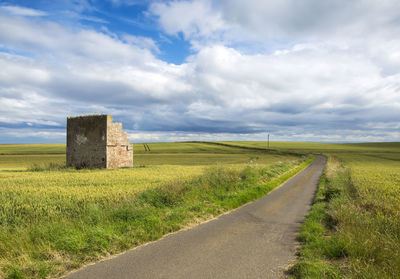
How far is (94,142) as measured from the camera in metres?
25.3

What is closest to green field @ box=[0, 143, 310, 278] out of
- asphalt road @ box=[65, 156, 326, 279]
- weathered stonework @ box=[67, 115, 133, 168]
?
asphalt road @ box=[65, 156, 326, 279]

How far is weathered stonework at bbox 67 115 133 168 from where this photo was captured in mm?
25000

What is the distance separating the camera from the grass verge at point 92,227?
5559 mm

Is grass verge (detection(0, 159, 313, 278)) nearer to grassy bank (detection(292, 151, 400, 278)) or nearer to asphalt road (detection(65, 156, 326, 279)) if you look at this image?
asphalt road (detection(65, 156, 326, 279))

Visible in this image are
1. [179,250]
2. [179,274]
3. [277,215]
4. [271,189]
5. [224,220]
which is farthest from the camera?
[271,189]

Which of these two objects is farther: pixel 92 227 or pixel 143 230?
pixel 143 230

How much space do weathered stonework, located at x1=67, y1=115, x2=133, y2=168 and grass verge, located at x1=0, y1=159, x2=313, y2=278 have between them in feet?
50.1

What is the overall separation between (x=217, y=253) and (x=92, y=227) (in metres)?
3.57

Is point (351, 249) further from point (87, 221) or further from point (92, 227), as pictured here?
point (87, 221)

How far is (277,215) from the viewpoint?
10.2 metres

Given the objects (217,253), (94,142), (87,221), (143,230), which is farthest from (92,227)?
(94,142)

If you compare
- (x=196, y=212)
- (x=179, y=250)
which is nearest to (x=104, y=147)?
(x=196, y=212)

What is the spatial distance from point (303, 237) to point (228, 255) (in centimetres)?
263

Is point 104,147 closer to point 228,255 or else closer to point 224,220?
point 224,220
